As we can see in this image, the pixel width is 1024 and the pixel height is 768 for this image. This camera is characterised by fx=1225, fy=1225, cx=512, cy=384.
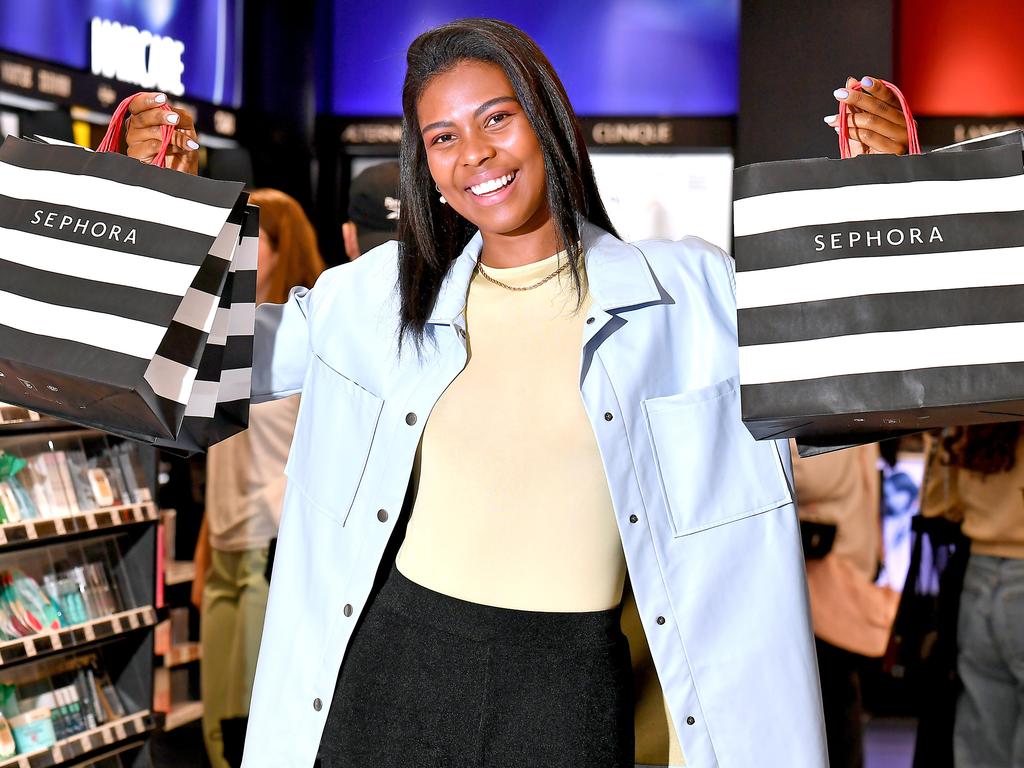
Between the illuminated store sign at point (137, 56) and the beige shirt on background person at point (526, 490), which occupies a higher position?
the illuminated store sign at point (137, 56)

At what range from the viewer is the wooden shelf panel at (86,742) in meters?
3.62

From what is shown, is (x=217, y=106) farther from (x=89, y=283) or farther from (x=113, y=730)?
(x=89, y=283)

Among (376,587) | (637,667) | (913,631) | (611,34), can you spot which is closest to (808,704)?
(637,667)

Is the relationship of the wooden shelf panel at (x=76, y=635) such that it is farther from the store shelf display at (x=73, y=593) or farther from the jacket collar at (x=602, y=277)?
the jacket collar at (x=602, y=277)

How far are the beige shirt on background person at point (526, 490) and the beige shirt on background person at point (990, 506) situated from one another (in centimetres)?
223

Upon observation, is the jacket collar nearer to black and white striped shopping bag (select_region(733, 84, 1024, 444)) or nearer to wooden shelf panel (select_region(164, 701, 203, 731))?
black and white striped shopping bag (select_region(733, 84, 1024, 444))

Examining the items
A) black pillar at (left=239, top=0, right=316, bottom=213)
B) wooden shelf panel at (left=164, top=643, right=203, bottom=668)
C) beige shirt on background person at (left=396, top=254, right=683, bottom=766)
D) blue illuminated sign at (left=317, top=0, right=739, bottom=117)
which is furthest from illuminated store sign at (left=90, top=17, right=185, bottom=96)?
beige shirt on background person at (left=396, top=254, right=683, bottom=766)

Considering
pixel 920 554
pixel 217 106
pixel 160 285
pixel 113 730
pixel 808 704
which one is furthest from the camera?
pixel 217 106

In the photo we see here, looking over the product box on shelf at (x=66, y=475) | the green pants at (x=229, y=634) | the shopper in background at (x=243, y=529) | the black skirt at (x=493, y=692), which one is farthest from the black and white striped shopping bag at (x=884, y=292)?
the green pants at (x=229, y=634)

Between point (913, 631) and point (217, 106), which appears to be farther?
point (217, 106)

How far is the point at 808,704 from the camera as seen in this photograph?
1.87 m

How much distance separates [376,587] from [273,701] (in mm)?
263

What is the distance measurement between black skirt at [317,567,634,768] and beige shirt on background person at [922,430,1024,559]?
91.4 inches

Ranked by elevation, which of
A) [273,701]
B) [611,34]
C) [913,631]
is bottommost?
[913,631]
